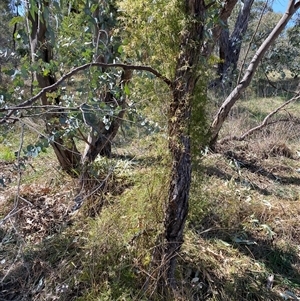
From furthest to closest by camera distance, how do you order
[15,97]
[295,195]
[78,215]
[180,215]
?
[295,195] < [78,215] < [15,97] < [180,215]

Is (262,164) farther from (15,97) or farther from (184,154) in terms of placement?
(15,97)

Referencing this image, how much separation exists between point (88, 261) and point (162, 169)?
80 cm

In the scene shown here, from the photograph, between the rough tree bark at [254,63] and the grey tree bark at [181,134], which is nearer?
the grey tree bark at [181,134]

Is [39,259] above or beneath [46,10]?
beneath

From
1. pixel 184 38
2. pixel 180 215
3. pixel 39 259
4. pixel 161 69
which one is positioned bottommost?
pixel 39 259

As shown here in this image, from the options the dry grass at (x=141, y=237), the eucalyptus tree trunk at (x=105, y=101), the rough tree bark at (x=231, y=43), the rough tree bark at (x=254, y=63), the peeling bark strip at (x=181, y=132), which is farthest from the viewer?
the rough tree bark at (x=231, y=43)

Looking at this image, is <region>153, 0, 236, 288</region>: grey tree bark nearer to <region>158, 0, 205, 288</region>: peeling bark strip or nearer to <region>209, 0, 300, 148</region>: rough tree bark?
<region>158, 0, 205, 288</region>: peeling bark strip

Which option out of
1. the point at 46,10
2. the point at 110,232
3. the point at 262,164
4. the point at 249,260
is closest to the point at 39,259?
the point at 110,232

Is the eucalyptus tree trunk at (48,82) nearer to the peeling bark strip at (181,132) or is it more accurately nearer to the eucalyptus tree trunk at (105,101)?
the eucalyptus tree trunk at (105,101)

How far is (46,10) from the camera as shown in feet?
3.90

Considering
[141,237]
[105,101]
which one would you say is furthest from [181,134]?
[105,101]

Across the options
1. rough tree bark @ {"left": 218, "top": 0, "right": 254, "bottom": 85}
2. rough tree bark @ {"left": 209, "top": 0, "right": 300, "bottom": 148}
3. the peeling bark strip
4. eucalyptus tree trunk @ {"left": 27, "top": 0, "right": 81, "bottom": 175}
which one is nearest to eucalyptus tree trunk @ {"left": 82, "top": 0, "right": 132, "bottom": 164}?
eucalyptus tree trunk @ {"left": 27, "top": 0, "right": 81, "bottom": 175}

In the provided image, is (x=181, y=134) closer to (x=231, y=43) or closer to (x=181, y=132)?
(x=181, y=132)

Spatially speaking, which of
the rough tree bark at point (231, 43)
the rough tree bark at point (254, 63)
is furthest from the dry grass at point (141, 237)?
the rough tree bark at point (231, 43)
